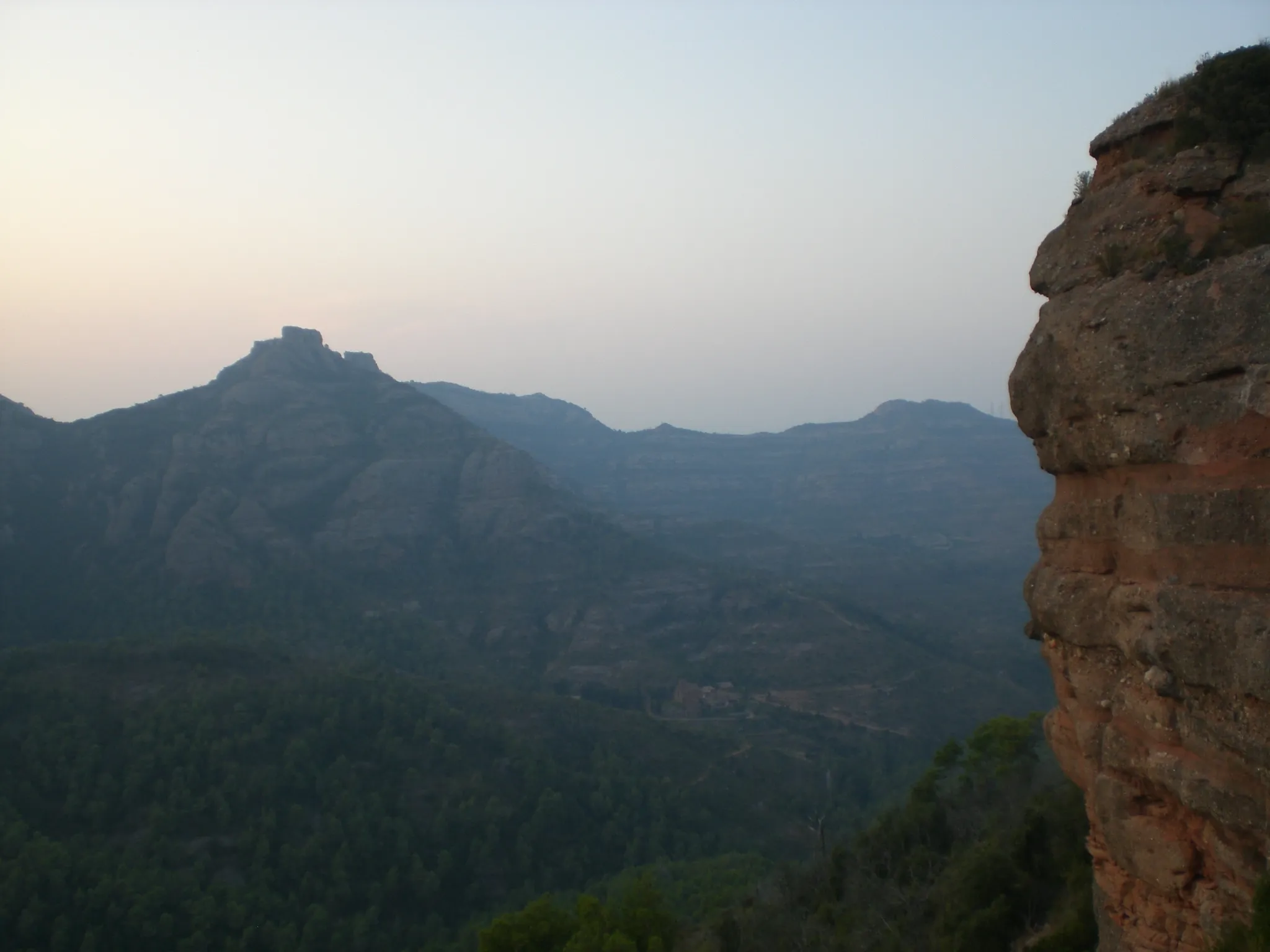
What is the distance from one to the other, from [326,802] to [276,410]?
3483 inches

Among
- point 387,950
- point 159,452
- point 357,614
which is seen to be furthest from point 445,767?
point 159,452

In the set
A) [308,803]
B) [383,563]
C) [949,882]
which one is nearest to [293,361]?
[383,563]

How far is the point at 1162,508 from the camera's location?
10.3m

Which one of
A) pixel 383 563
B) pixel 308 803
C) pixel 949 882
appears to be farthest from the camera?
pixel 383 563

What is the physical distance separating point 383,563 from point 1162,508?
11635 cm

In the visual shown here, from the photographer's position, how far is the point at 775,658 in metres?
102

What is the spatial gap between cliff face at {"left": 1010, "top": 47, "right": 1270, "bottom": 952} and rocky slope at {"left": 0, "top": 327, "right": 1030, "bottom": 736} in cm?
7847

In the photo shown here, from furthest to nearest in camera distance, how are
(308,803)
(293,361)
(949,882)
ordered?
(293,361), (308,803), (949,882)

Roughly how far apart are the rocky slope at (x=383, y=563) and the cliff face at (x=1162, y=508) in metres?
78.5

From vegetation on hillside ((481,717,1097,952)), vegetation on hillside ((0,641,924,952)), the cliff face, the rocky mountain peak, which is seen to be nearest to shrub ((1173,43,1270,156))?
the cliff face

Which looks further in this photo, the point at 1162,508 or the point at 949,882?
the point at 949,882

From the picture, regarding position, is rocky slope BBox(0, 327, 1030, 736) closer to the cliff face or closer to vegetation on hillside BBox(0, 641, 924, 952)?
vegetation on hillside BBox(0, 641, 924, 952)

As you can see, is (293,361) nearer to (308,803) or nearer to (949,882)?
(308,803)

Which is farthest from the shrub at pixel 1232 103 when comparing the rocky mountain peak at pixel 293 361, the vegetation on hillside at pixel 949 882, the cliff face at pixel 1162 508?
the rocky mountain peak at pixel 293 361
